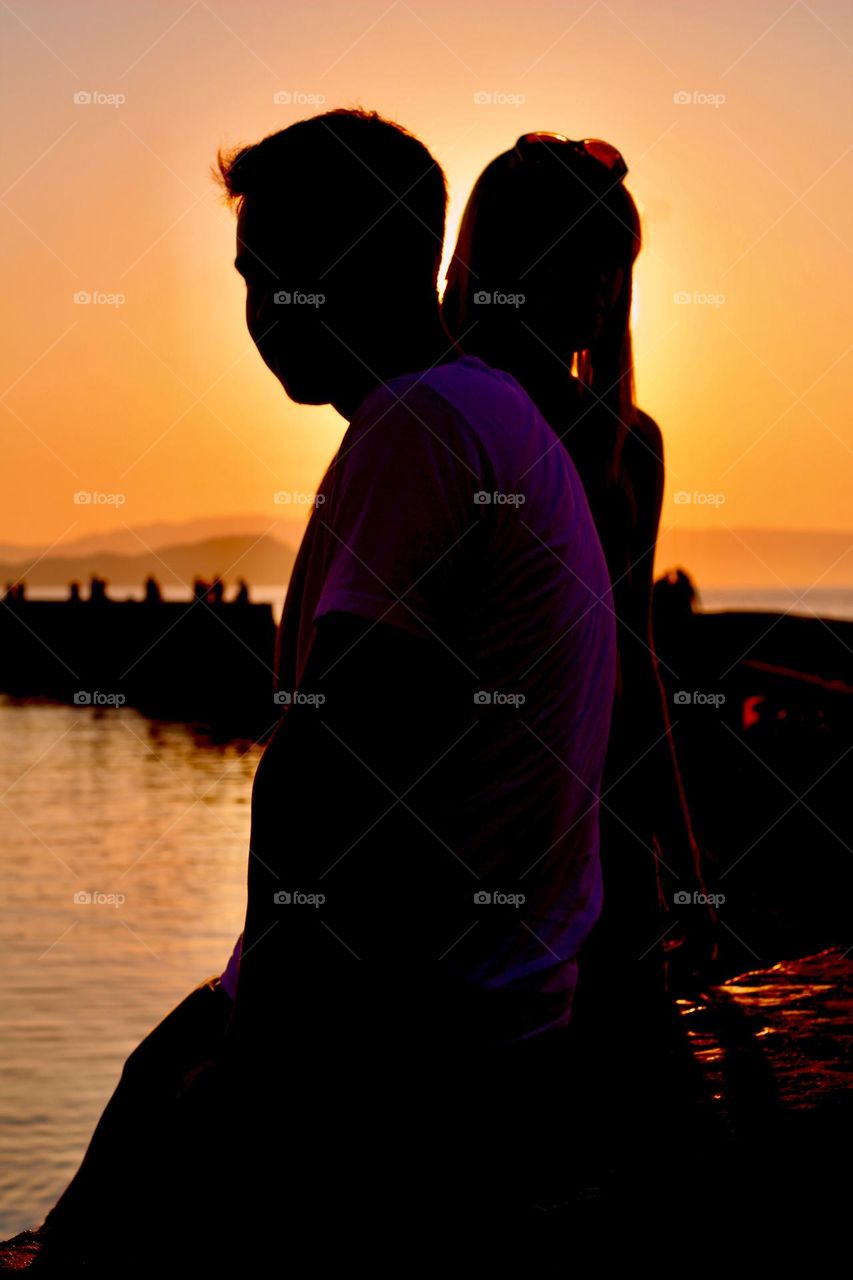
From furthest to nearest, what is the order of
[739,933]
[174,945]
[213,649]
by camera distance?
[213,649], [174,945], [739,933]

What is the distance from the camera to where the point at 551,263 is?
2887 mm

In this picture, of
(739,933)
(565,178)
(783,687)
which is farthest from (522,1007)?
(783,687)

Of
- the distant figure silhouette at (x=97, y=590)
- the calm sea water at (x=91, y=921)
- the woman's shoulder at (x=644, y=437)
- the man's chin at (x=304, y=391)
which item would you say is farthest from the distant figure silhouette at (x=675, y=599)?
the distant figure silhouette at (x=97, y=590)

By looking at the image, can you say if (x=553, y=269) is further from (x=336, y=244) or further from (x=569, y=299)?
(x=336, y=244)

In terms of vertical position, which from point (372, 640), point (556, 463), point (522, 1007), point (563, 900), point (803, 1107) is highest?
point (556, 463)

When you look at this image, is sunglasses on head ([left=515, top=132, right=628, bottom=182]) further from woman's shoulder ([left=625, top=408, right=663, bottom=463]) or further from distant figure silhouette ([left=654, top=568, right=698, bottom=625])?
distant figure silhouette ([left=654, top=568, right=698, bottom=625])

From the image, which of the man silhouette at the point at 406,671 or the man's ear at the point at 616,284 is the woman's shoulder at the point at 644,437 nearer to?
the man's ear at the point at 616,284

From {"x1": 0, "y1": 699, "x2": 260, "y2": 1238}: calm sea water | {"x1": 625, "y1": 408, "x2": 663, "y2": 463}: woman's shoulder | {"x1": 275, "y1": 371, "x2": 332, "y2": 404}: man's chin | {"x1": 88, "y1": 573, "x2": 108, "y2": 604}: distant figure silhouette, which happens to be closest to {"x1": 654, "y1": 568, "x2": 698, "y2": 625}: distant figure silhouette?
{"x1": 0, "y1": 699, "x2": 260, "y2": 1238}: calm sea water

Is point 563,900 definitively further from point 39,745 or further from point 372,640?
point 39,745

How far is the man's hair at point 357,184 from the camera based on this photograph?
64.1 inches

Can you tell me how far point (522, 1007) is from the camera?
5.22 feet

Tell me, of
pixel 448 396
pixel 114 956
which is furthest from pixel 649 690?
pixel 114 956

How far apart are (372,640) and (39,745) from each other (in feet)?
134

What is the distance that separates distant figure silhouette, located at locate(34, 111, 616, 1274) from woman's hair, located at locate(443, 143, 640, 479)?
1.20 m
